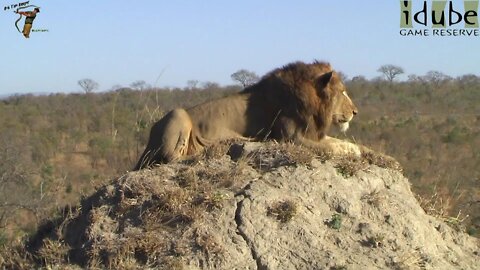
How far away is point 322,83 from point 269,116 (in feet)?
2.58

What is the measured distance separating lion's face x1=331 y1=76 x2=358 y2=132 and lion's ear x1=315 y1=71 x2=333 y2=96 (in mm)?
131

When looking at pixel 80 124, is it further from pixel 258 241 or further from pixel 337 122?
pixel 258 241

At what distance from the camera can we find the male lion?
31.0 ft

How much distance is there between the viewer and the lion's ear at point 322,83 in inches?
378

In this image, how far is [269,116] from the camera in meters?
9.63

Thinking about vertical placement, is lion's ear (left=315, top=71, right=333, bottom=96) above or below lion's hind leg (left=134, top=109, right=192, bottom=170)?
above

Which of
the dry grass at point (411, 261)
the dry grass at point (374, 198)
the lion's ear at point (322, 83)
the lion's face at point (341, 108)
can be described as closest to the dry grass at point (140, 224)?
the dry grass at point (374, 198)

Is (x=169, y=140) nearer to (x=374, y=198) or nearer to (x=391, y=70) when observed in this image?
(x=374, y=198)

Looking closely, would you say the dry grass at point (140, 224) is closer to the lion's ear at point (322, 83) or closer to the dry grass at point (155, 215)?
the dry grass at point (155, 215)


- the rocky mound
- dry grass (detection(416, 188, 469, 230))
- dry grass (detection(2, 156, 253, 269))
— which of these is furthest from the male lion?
dry grass (detection(2, 156, 253, 269))

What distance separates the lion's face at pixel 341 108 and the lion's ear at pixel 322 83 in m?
0.13

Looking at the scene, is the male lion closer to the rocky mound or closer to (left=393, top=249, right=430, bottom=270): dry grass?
the rocky mound

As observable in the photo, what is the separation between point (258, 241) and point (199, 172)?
104 cm

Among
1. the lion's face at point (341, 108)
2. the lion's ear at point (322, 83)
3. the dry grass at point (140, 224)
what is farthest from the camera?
the lion's face at point (341, 108)
